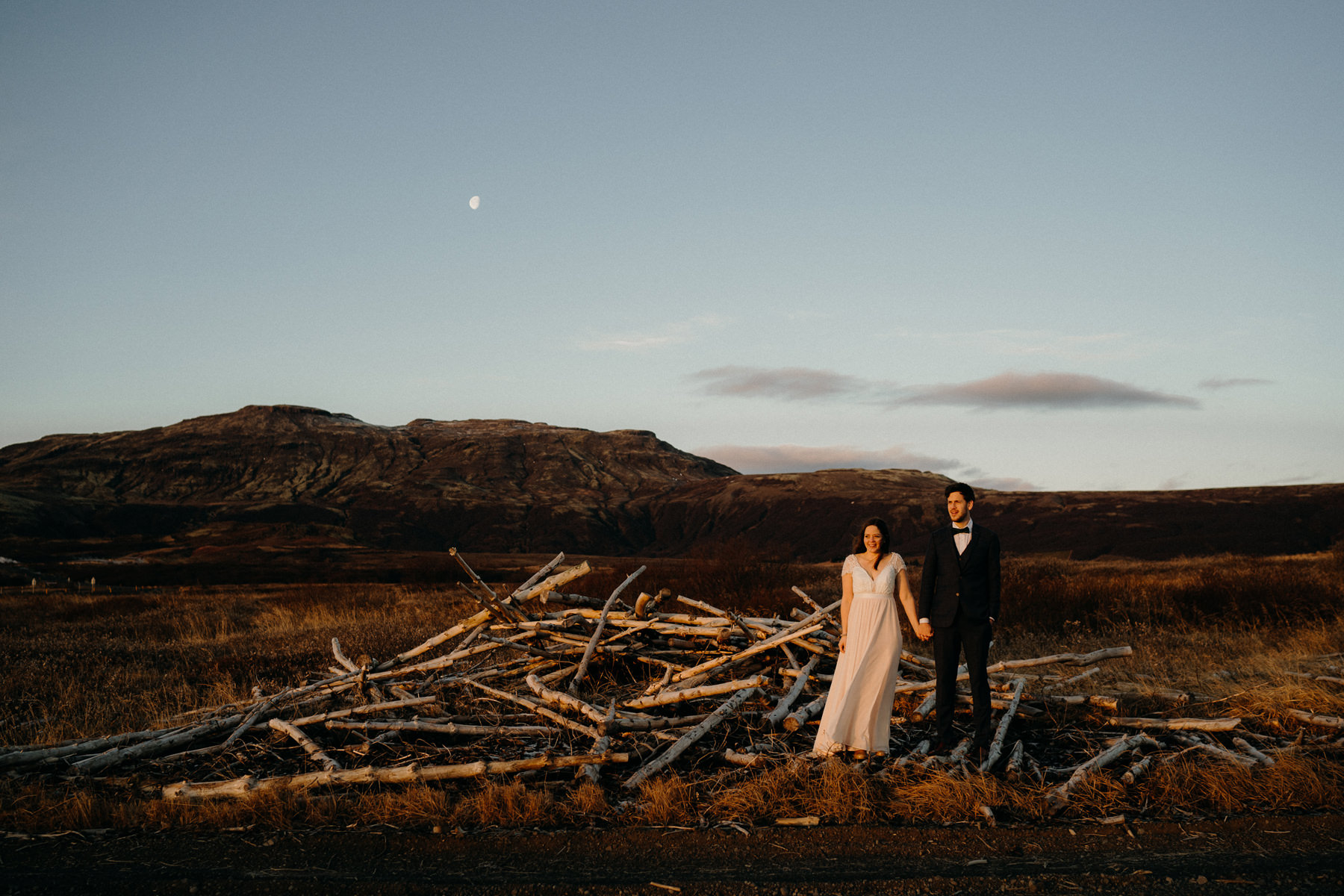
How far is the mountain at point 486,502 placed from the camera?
68.4 m

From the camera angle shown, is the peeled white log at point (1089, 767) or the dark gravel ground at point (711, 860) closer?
the dark gravel ground at point (711, 860)

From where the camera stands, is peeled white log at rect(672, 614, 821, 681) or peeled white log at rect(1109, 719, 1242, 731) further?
peeled white log at rect(672, 614, 821, 681)

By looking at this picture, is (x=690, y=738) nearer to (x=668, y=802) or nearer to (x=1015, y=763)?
(x=668, y=802)

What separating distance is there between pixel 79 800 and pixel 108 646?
9748 millimetres

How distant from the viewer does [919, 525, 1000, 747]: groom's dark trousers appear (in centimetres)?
643

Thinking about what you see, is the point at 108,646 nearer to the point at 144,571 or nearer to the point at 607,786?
the point at 607,786

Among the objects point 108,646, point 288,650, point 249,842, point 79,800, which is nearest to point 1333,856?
point 249,842

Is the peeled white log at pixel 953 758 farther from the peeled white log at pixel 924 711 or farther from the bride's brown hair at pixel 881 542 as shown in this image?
the bride's brown hair at pixel 881 542

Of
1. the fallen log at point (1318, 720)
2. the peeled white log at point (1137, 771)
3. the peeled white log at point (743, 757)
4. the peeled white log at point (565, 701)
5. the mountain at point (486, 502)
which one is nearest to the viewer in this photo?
the peeled white log at point (1137, 771)

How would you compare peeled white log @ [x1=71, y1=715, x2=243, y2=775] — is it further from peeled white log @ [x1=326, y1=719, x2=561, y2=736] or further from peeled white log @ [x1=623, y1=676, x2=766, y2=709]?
peeled white log @ [x1=623, y1=676, x2=766, y2=709]

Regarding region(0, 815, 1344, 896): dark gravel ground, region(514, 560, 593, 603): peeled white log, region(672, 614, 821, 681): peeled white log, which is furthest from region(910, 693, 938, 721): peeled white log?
region(514, 560, 593, 603): peeled white log

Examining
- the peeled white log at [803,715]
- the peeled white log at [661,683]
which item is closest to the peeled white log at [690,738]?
the peeled white log at [803,715]

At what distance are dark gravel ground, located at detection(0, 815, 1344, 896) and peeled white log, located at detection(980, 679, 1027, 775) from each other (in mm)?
1012

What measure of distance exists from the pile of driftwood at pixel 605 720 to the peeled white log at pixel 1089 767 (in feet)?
0.06
